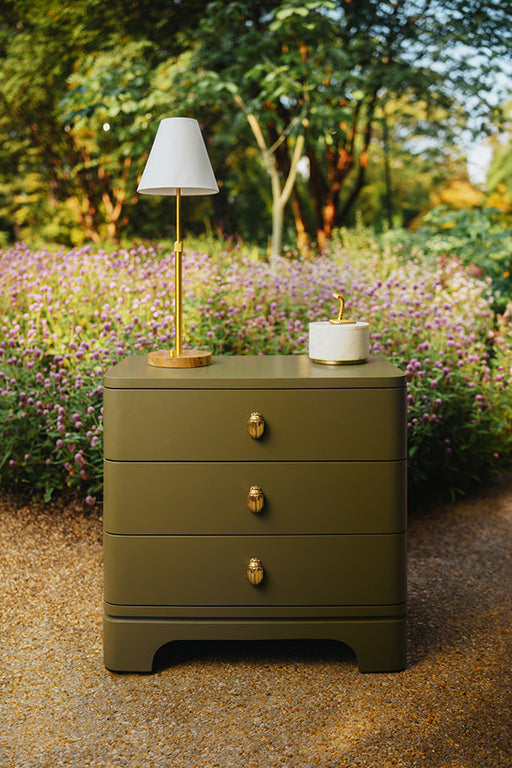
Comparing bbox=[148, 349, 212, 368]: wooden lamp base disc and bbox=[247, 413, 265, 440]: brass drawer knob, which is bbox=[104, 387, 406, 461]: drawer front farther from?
bbox=[148, 349, 212, 368]: wooden lamp base disc

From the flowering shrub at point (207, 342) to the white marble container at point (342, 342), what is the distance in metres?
1.13

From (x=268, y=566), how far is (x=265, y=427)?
0.42 metres

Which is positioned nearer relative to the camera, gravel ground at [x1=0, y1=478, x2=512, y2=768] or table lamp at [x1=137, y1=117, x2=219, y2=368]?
gravel ground at [x1=0, y1=478, x2=512, y2=768]

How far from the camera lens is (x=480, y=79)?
8641 mm

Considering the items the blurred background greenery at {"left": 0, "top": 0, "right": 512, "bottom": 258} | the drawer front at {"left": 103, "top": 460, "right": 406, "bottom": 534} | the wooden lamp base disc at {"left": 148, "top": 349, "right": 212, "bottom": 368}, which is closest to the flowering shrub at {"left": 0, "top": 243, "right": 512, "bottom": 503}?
the wooden lamp base disc at {"left": 148, "top": 349, "right": 212, "bottom": 368}

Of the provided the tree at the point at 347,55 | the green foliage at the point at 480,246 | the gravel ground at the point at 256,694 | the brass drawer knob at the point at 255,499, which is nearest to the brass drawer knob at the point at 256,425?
the brass drawer knob at the point at 255,499

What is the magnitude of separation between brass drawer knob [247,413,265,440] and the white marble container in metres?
0.36

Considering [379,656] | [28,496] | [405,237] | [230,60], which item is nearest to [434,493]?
[379,656]

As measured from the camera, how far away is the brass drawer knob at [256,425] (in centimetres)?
209

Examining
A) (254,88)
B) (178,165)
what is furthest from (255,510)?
(254,88)

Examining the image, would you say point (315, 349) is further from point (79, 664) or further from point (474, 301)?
point (474, 301)

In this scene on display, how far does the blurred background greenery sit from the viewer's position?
7.10 metres

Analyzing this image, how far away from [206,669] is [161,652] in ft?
0.69

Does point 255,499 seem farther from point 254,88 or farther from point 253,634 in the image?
point 254,88
